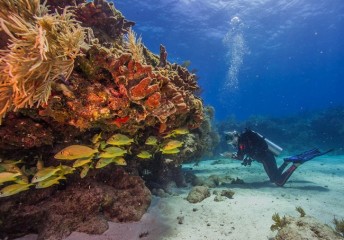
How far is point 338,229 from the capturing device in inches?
194

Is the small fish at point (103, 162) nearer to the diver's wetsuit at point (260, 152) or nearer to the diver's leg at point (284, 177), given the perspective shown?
the diver's wetsuit at point (260, 152)

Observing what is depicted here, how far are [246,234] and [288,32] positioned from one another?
40.3 m

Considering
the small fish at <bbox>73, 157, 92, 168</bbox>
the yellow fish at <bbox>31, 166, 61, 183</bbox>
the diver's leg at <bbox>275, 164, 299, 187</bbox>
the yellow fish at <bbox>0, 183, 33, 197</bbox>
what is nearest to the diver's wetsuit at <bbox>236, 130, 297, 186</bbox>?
the diver's leg at <bbox>275, 164, 299, 187</bbox>

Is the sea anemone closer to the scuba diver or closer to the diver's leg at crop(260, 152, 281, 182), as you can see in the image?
the scuba diver

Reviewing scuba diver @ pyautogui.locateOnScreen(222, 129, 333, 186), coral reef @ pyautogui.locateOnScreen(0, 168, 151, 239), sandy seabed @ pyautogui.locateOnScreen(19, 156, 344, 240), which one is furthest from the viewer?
scuba diver @ pyautogui.locateOnScreen(222, 129, 333, 186)

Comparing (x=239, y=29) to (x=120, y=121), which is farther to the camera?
(x=239, y=29)

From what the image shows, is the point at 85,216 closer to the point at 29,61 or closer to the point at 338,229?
the point at 29,61

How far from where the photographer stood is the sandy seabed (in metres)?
4.89

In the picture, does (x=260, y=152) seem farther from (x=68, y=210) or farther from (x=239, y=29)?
(x=239, y=29)

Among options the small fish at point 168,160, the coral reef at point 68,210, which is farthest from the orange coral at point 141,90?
the small fish at point 168,160

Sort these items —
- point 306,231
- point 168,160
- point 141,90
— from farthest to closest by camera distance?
point 168,160
point 306,231
point 141,90

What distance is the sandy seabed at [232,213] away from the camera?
4891 millimetres

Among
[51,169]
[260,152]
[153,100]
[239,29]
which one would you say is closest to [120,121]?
[153,100]

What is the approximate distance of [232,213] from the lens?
5996 millimetres
